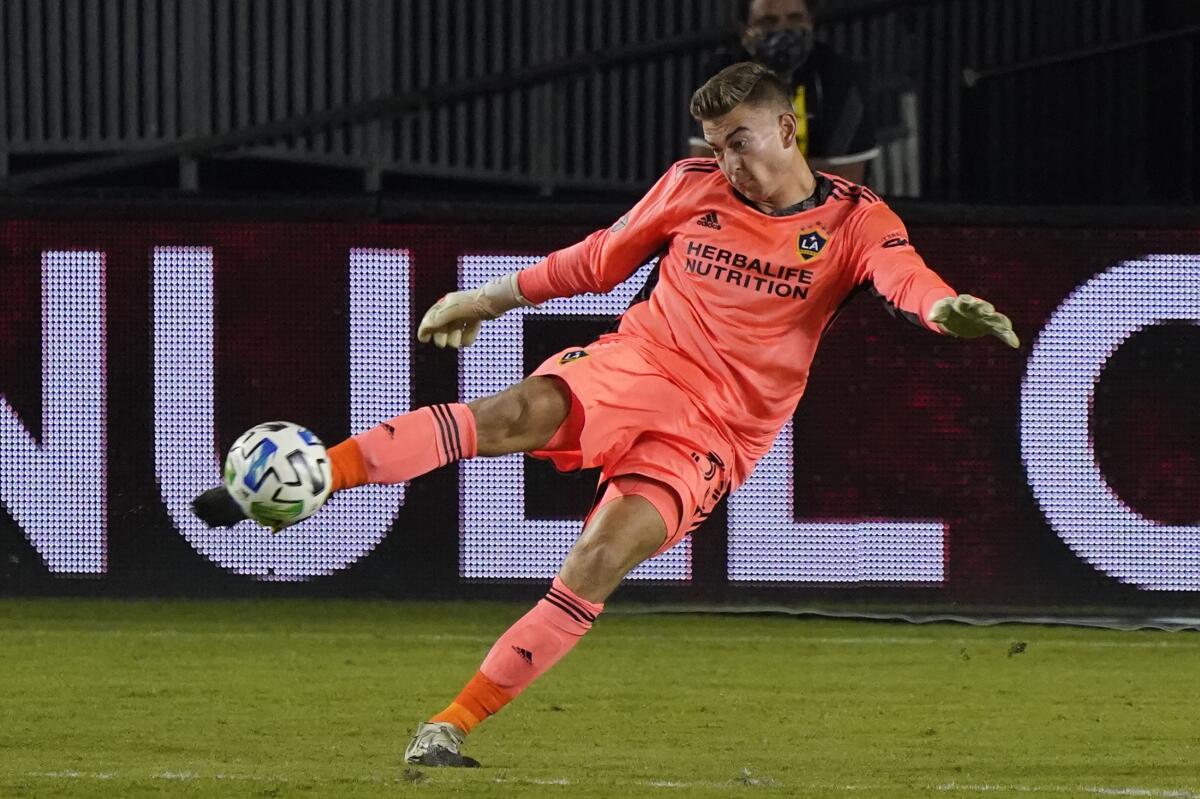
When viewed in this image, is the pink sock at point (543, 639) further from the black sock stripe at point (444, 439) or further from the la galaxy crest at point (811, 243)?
the la galaxy crest at point (811, 243)

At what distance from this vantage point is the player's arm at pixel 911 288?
509cm

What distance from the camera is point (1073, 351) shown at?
8.98 m

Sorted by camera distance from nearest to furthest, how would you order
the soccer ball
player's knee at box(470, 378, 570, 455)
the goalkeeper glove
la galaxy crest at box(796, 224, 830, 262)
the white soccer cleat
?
1. the soccer ball
2. the white soccer cleat
3. player's knee at box(470, 378, 570, 455)
4. la galaxy crest at box(796, 224, 830, 262)
5. the goalkeeper glove

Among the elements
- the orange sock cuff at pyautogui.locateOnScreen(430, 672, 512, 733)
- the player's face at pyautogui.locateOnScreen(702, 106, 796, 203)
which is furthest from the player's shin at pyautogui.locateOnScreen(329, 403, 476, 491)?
the player's face at pyautogui.locateOnScreen(702, 106, 796, 203)

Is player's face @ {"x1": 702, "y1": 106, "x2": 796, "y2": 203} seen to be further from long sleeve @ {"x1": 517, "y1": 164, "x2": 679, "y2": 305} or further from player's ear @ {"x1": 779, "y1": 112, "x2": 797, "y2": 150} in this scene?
long sleeve @ {"x1": 517, "y1": 164, "x2": 679, "y2": 305}

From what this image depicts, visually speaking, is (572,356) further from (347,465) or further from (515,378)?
(515,378)

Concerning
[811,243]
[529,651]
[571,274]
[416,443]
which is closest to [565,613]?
[529,651]

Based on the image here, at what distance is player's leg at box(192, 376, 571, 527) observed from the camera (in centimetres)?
541

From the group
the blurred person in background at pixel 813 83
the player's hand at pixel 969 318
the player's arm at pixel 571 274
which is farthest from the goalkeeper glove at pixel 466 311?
the blurred person in background at pixel 813 83

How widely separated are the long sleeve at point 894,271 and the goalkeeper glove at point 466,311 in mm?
973

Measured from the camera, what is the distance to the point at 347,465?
543 centimetres

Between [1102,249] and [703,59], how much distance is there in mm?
3625

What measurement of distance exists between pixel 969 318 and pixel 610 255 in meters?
1.31

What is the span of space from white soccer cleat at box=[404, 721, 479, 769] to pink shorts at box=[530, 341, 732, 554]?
0.73 metres
